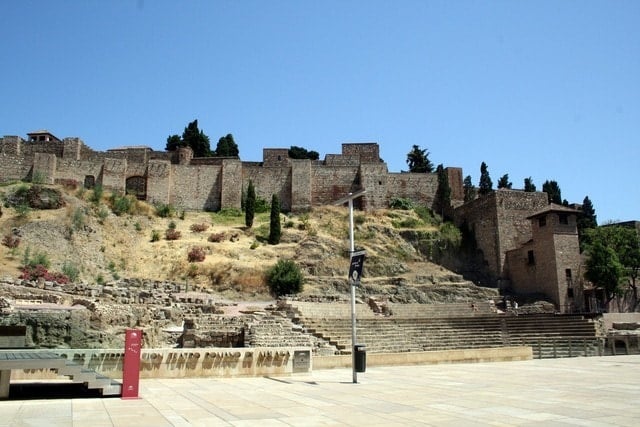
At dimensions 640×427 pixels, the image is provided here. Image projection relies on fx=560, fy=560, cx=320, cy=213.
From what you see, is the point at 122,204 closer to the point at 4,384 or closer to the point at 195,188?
the point at 195,188

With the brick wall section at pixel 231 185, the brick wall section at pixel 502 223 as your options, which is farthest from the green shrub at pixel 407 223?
the brick wall section at pixel 231 185

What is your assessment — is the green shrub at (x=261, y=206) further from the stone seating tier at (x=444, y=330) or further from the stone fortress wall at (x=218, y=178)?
the stone seating tier at (x=444, y=330)

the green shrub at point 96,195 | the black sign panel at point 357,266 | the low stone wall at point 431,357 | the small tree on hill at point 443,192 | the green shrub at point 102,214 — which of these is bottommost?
the low stone wall at point 431,357

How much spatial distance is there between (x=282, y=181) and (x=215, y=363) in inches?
1476

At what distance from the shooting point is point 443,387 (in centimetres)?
1160

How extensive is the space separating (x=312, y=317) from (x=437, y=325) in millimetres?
6579

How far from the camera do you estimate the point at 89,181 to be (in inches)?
1870

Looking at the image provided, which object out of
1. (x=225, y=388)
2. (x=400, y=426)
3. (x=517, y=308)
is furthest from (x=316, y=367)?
(x=517, y=308)

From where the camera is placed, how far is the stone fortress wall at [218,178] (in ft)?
158

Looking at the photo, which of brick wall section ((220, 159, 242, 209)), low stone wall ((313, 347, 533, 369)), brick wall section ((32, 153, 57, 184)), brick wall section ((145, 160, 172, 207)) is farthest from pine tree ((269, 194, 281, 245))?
low stone wall ((313, 347, 533, 369))

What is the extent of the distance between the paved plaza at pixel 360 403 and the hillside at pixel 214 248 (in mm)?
20933

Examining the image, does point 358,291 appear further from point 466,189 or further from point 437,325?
point 466,189

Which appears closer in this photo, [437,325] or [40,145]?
[437,325]

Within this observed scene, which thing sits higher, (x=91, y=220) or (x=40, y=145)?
(x=40, y=145)
